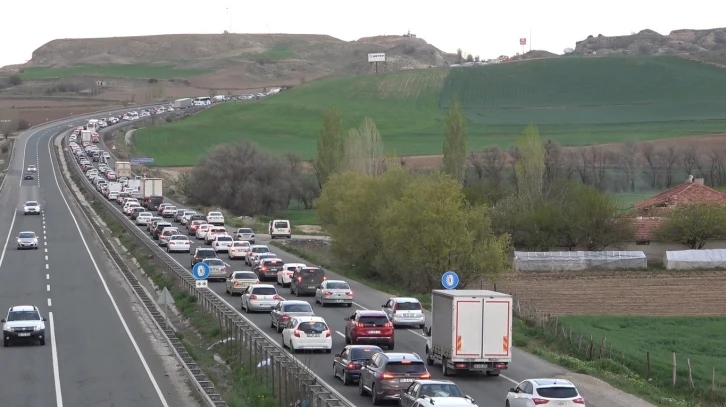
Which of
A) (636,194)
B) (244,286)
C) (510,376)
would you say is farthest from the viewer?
(636,194)

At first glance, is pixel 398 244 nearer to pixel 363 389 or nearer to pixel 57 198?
pixel 363 389

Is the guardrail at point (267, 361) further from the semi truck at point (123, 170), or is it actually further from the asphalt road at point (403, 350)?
the semi truck at point (123, 170)

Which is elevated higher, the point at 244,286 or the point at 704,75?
the point at 704,75

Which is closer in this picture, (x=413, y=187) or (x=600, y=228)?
(x=413, y=187)

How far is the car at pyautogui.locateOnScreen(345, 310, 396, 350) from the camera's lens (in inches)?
1270

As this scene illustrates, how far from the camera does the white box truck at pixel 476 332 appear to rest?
2814 centimetres

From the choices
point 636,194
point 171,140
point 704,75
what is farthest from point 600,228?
point 704,75

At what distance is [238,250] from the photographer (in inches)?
2436

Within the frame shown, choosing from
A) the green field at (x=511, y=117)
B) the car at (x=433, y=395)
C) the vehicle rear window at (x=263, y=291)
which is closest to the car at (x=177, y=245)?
the vehicle rear window at (x=263, y=291)

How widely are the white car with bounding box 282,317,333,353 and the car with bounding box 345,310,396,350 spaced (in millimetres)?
1157

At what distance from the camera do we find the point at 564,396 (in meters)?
22.4

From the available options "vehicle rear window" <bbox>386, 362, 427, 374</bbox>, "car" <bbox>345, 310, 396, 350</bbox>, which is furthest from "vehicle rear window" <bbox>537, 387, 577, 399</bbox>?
"car" <bbox>345, 310, 396, 350</bbox>

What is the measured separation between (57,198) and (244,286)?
59.1 metres

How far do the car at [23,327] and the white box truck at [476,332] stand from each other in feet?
42.7
